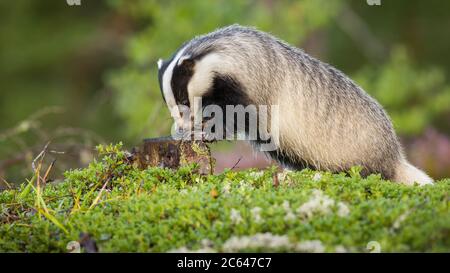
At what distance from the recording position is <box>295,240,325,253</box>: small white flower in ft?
11.0

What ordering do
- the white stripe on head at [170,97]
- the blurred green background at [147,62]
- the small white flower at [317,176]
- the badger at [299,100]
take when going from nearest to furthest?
1. the small white flower at [317,176]
2. the white stripe on head at [170,97]
3. the badger at [299,100]
4. the blurred green background at [147,62]

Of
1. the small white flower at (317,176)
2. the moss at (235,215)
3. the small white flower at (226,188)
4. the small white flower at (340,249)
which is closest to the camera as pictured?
the small white flower at (340,249)

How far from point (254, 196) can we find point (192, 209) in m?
0.35

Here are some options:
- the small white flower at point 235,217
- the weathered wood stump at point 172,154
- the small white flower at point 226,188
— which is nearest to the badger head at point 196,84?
the weathered wood stump at point 172,154

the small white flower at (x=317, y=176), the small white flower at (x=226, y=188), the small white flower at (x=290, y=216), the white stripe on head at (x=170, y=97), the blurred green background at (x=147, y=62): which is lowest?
the blurred green background at (x=147, y=62)

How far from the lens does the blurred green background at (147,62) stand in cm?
983

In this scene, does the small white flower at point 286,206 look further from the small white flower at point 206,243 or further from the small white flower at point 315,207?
the small white flower at point 206,243

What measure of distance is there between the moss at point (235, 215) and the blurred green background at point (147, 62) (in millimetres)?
2039

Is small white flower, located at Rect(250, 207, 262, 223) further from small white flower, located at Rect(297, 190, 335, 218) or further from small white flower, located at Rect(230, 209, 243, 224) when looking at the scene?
small white flower, located at Rect(297, 190, 335, 218)

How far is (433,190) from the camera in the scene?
404 cm

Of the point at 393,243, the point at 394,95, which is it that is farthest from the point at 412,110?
the point at 393,243

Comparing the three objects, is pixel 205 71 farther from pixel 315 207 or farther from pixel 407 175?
pixel 315 207

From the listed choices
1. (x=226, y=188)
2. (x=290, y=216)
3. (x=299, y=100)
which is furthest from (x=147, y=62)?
(x=290, y=216)

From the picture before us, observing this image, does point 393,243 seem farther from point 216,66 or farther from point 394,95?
point 394,95
